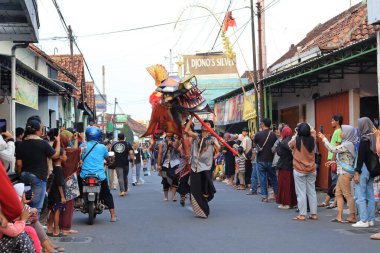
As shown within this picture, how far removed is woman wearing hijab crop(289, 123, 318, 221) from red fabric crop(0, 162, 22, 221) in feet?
22.6

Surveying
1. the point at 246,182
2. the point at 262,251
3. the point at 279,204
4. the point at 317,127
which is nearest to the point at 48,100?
the point at 246,182

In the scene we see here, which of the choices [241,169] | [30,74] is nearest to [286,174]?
[241,169]

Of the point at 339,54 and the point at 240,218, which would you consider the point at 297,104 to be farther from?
the point at 240,218

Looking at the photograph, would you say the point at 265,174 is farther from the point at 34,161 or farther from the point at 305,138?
the point at 34,161

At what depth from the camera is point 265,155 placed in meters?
13.2

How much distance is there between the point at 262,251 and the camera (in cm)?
748

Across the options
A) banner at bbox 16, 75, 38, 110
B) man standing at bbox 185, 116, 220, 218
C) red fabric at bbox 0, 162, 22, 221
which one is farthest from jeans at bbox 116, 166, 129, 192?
red fabric at bbox 0, 162, 22, 221

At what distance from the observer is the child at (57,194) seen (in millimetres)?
8648

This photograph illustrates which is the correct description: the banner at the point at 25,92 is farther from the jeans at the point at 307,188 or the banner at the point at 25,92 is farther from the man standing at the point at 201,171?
the jeans at the point at 307,188

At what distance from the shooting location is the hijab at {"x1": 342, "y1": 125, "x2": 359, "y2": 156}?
974cm

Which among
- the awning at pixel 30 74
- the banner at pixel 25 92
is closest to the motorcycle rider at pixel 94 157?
the awning at pixel 30 74

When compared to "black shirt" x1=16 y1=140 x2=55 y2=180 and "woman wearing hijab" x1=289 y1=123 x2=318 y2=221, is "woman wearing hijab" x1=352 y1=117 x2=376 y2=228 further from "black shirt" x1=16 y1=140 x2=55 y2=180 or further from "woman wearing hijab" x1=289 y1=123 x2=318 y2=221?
"black shirt" x1=16 y1=140 x2=55 y2=180

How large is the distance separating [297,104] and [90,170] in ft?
37.3

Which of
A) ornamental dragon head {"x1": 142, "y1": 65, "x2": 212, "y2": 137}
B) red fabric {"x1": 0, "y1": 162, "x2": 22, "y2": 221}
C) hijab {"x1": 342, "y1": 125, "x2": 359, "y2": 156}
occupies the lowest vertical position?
red fabric {"x1": 0, "y1": 162, "x2": 22, "y2": 221}
